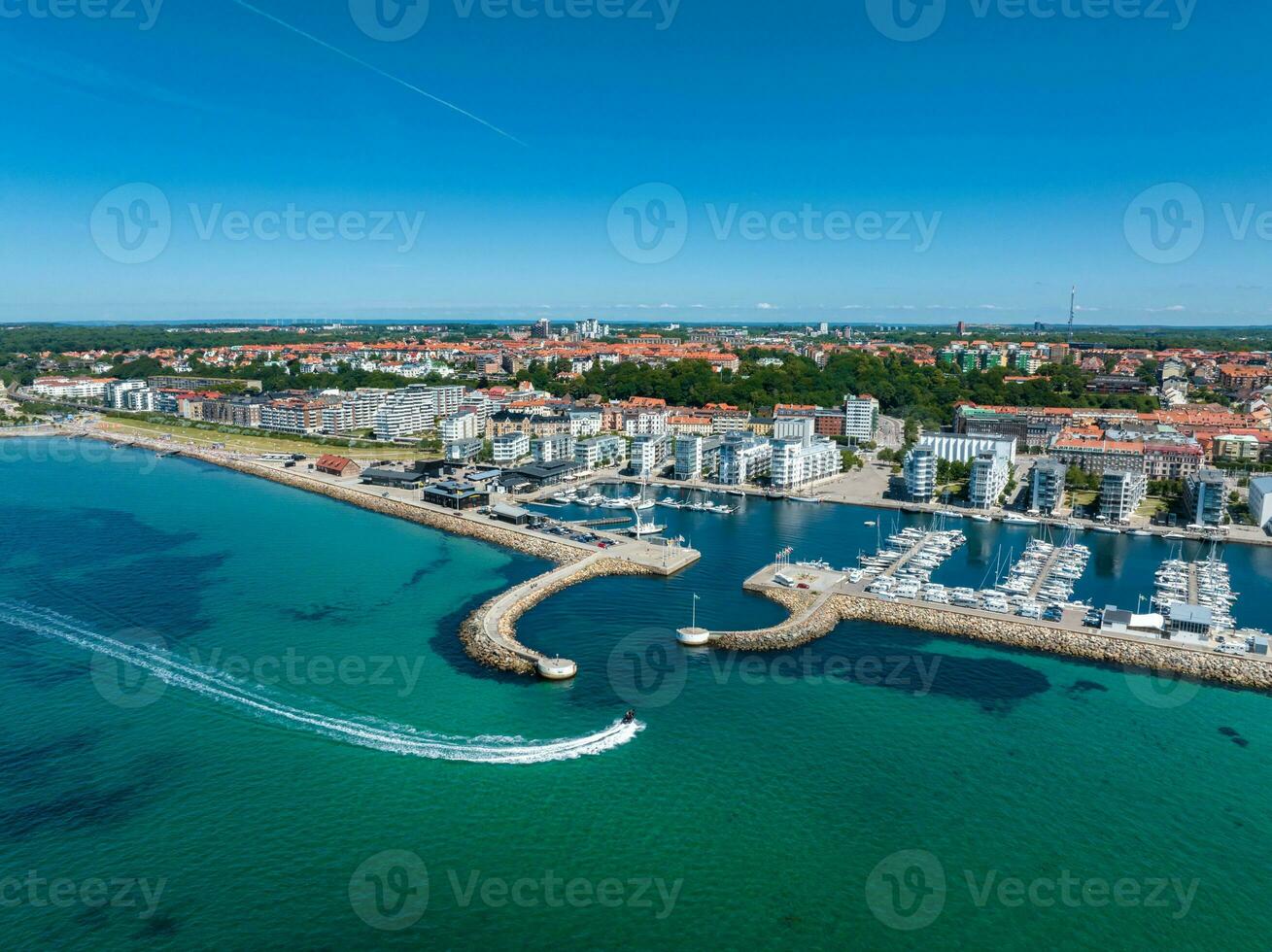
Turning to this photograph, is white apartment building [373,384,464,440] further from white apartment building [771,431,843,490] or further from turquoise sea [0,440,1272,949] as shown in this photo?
turquoise sea [0,440,1272,949]

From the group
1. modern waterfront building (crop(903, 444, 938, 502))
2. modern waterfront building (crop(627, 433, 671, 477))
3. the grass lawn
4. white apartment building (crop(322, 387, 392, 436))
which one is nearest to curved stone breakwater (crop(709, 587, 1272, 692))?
modern waterfront building (crop(903, 444, 938, 502))

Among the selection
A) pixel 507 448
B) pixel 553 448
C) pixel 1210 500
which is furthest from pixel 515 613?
pixel 1210 500

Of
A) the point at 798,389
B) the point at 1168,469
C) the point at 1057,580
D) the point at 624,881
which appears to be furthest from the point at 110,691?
the point at 798,389

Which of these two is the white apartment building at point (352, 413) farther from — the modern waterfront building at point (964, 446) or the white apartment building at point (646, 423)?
the modern waterfront building at point (964, 446)

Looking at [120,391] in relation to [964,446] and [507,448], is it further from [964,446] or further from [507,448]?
[964,446]

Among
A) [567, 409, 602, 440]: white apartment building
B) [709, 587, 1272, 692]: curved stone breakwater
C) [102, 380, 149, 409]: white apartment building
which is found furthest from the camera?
[102, 380, 149, 409]: white apartment building
